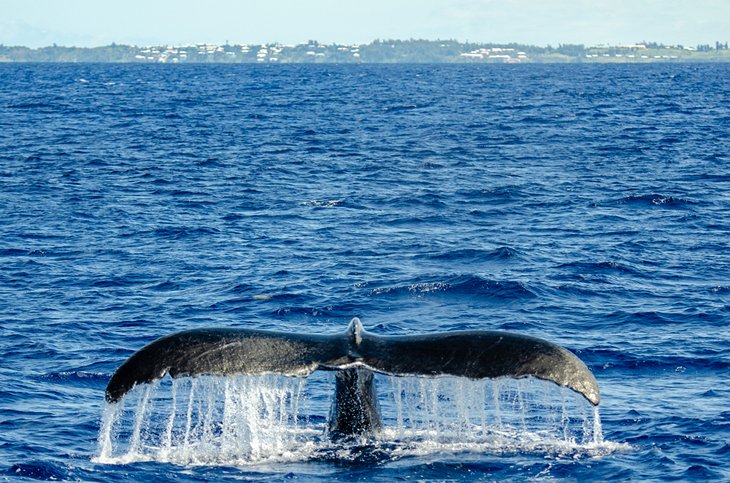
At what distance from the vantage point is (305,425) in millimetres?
10930

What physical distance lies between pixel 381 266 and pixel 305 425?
28.1ft

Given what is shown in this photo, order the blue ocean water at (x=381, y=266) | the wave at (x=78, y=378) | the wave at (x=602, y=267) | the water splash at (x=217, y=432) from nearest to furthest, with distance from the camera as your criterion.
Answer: the water splash at (x=217, y=432) → the blue ocean water at (x=381, y=266) → the wave at (x=78, y=378) → the wave at (x=602, y=267)

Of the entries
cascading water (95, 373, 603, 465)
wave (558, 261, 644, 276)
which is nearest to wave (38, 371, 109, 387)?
cascading water (95, 373, 603, 465)

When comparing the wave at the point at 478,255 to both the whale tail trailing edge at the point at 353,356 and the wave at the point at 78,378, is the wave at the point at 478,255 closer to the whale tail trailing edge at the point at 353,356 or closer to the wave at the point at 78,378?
the wave at the point at 78,378

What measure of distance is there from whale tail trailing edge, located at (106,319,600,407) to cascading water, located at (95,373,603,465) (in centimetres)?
38

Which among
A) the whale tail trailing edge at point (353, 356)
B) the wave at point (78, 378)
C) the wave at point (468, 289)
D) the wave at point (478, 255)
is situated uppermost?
the whale tail trailing edge at point (353, 356)

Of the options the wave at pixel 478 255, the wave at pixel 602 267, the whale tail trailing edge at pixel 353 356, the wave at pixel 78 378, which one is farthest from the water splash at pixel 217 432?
the wave at pixel 478 255

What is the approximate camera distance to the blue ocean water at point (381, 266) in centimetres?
1070

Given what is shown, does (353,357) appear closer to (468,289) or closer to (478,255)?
(468,289)

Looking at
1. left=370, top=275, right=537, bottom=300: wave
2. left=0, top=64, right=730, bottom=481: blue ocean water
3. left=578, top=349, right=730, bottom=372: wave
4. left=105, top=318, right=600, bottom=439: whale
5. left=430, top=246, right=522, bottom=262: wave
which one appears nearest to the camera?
left=105, top=318, right=600, bottom=439: whale

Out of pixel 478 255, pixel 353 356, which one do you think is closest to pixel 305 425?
pixel 353 356

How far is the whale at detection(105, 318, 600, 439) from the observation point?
8.05 m

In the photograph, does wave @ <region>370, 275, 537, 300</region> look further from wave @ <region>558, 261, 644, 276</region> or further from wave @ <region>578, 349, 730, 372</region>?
wave @ <region>578, 349, 730, 372</region>

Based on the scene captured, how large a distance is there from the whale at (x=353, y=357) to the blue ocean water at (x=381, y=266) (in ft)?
3.90
